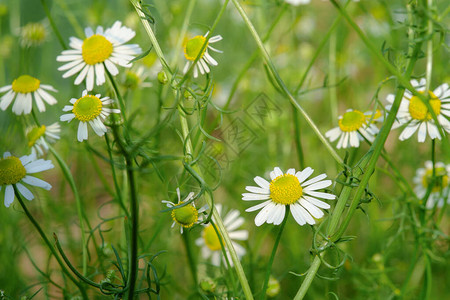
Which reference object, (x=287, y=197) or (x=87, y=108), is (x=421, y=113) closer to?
(x=287, y=197)

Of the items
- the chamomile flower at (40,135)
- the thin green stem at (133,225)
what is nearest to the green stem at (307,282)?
the thin green stem at (133,225)

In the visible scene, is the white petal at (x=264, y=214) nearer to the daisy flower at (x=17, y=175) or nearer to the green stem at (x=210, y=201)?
the green stem at (x=210, y=201)

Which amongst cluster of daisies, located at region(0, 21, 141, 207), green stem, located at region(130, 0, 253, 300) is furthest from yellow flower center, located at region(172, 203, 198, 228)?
cluster of daisies, located at region(0, 21, 141, 207)

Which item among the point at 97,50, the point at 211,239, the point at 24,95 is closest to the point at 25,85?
the point at 24,95

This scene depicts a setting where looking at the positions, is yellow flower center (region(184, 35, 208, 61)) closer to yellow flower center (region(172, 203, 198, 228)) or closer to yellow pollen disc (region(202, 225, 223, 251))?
yellow flower center (region(172, 203, 198, 228))

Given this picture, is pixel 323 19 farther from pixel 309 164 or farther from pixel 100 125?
pixel 100 125
